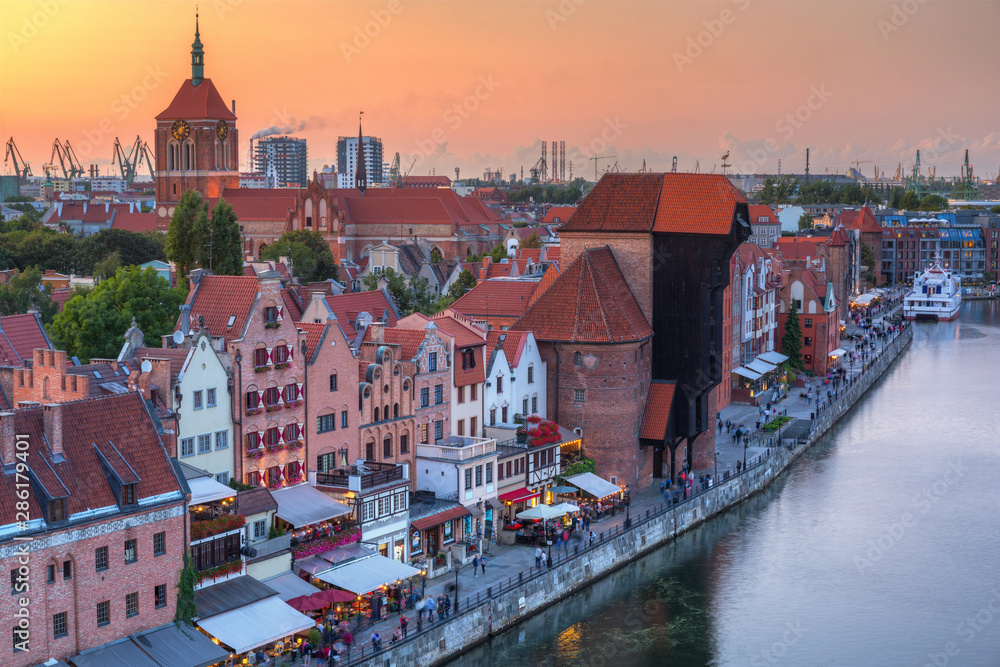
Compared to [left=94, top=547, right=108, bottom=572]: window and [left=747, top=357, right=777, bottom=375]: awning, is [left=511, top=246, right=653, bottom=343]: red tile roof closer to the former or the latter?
[left=747, top=357, right=777, bottom=375]: awning

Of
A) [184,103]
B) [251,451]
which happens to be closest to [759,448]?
[251,451]

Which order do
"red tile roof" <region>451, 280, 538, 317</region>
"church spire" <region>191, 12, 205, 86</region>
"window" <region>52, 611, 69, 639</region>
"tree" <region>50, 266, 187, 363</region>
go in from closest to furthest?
1. "window" <region>52, 611, 69, 639</region>
2. "tree" <region>50, 266, 187, 363</region>
3. "red tile roof" <region>451, 280, 538, 317</region>
4. "church spire" <region>191, 12, 205, 86</region>

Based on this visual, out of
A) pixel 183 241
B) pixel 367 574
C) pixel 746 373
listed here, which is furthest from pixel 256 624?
pixel 746 373

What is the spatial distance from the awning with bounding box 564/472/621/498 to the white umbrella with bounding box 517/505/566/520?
387 centimetres

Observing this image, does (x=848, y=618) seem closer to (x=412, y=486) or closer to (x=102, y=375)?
(x=412, y=486)

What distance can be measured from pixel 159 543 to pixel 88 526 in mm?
2901

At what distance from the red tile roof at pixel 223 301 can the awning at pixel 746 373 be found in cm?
4903

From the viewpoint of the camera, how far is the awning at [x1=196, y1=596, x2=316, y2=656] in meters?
39.5

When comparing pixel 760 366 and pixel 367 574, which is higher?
pixel 760 366

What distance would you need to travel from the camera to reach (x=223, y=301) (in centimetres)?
5241

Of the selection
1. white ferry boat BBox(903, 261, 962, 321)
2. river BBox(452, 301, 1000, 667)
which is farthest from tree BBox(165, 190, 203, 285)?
white ferry boat BBox(903, 261, 962, 321)

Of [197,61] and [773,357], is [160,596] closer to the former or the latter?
[773,357]

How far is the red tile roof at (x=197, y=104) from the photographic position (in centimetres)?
16150

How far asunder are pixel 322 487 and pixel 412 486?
275 inches
